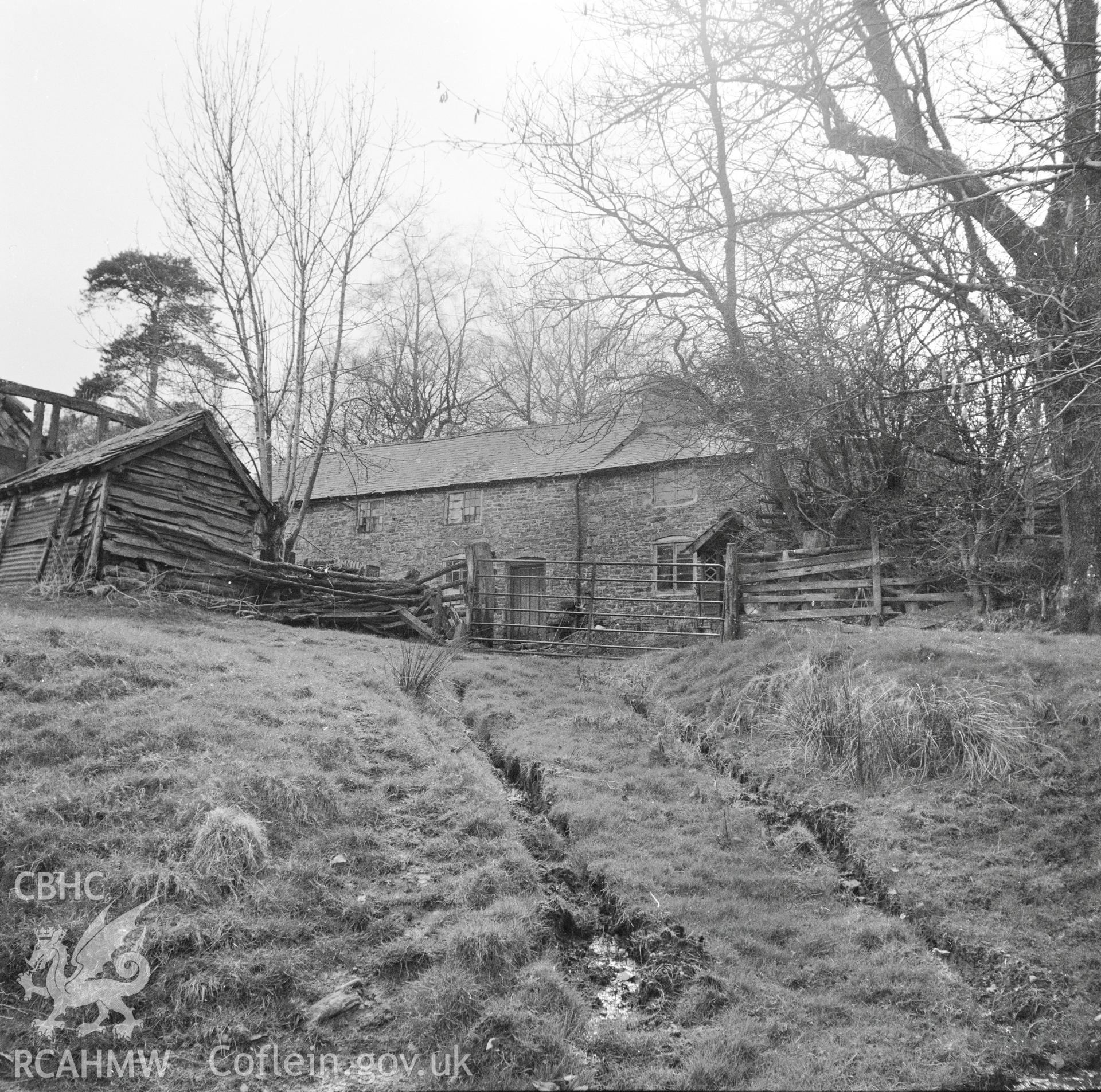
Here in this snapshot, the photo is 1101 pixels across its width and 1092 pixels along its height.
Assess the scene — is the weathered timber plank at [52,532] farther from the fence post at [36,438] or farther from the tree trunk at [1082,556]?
the tree trunk at [1082,556]

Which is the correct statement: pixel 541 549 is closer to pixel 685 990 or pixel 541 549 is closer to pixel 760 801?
pixel 760 801

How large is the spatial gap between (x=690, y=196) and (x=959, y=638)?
6.47 m

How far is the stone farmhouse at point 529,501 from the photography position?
71.7ft

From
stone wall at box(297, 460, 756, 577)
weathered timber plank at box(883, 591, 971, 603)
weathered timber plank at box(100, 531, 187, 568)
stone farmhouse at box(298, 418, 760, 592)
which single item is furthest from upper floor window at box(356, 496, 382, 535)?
weathered timber plank at box(883, 591, 971, 603)

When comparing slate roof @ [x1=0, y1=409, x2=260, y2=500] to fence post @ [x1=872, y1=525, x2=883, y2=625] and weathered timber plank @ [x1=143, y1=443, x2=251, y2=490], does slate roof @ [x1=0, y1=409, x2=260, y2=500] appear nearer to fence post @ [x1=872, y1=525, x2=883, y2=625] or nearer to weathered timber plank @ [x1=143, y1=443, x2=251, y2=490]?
weathered timber plank @ [x1=143, y1=443, x2=251, y2=490]

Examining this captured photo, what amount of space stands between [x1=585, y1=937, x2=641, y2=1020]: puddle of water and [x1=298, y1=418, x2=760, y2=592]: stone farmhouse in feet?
44.6

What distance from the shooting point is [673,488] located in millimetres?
22375

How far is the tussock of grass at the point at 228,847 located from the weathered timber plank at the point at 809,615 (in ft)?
29.8

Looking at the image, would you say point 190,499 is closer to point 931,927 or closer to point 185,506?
point 185,506

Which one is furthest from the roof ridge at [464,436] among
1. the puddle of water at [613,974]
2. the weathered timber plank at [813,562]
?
the puddle of water at [613,974]

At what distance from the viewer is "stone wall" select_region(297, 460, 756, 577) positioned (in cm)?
2217

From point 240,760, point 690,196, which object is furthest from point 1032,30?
point 240,760

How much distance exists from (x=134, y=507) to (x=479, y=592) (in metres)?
6.54

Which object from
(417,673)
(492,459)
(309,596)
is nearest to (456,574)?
(492,459)
